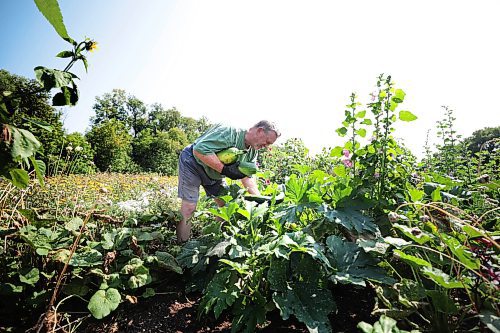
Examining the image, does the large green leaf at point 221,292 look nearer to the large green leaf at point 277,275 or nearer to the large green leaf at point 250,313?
the large green leaf at point 250,313

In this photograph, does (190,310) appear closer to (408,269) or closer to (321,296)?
(321,296)

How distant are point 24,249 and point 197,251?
1.11 metres

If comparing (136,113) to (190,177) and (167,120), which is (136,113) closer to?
(167,120)

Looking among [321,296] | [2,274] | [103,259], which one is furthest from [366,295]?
[2,274]

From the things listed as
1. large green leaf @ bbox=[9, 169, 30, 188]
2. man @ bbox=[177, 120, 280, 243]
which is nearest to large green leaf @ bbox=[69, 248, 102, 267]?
large green leaf @ bbox=[9, 169, 30, 188]

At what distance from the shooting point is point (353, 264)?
1.33 metres

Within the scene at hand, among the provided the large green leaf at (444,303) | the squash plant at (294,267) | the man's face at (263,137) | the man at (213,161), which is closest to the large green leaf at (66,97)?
the squash plant at (294,267)

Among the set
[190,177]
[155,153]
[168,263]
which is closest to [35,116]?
[155,153]

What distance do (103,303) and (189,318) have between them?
49cm

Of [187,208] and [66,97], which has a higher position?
[66,97]

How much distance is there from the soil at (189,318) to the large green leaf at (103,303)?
0.69ft

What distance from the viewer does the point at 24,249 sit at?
5.85 ft

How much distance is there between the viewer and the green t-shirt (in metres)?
2.57

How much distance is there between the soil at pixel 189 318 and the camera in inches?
56.3
